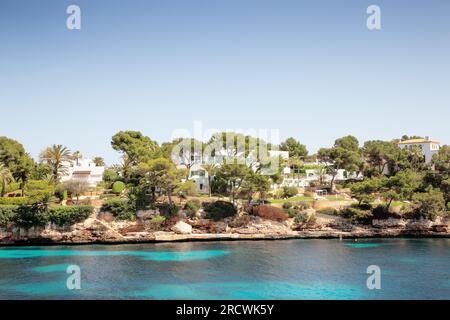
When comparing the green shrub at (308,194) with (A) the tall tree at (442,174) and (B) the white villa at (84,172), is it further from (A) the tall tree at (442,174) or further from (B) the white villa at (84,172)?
(B) the white villa at (84,172)

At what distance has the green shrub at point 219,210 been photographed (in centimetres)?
5397

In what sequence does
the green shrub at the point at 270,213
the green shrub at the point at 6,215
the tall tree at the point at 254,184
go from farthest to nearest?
1. the tall tree at the point at 254,184
2. the green shrub at the point at 270,213
3. the green shrub at the point at 6,215

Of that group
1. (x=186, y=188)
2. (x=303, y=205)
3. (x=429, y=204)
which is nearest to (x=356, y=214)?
(x=303, y=205)

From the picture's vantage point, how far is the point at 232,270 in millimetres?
34281

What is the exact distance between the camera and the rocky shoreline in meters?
49.5

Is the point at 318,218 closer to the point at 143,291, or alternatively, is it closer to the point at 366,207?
the point at 366,207

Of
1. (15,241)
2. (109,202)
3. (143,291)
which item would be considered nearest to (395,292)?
(143,291)

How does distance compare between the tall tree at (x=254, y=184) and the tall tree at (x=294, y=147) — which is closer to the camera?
the tall tree at (x=254, y=184)

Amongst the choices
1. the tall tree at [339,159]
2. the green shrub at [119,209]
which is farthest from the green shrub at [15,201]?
the tall tree at [339,159]

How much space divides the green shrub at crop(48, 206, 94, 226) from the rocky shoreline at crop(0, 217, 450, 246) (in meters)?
0.76

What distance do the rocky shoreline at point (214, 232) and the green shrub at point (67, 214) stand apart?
30.0 inches

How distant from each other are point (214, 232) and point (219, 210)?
3488 mm

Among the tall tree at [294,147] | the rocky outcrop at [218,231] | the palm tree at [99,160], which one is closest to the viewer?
the rocky outcrop at [218,231]

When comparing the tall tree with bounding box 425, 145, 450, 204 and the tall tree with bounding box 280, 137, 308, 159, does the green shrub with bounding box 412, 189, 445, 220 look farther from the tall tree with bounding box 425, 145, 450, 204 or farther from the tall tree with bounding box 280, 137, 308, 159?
the tall tree with bounding box 280, 137, 308, 159
